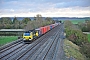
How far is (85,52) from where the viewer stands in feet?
104

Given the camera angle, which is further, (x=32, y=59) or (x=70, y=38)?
(x=70, y=38)

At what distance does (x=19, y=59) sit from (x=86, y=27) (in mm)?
83330

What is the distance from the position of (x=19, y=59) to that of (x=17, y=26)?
8711 cm

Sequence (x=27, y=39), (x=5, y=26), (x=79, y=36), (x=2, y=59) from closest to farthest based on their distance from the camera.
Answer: (x=2, y=59)
(x=27, y=39)
(x=79, y=36)
(x=5, y=26)

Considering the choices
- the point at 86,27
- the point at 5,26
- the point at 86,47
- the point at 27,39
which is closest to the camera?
the point at 86,47

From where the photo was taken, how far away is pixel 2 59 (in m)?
22.5

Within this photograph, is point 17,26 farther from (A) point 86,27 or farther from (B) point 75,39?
(B) point 75,39

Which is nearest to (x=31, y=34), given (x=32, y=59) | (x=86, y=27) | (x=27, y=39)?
(x=27, y=39)

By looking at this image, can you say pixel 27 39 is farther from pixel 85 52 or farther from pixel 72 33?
pixel 72 33

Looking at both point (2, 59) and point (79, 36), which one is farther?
point (79, 36)

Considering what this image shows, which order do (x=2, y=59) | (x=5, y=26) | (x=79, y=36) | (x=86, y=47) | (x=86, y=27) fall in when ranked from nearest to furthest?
(x=2, y=59), (x=86, y=47), (x=79, y=36), (x=86, y=27), (x=5, y=26)

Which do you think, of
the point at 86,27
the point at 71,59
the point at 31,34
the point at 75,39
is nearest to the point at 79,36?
the point at 75,39

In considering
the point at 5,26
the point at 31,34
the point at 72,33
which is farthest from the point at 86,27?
the point at 31,34

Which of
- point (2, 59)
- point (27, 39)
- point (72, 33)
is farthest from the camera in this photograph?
point (72, 33)
